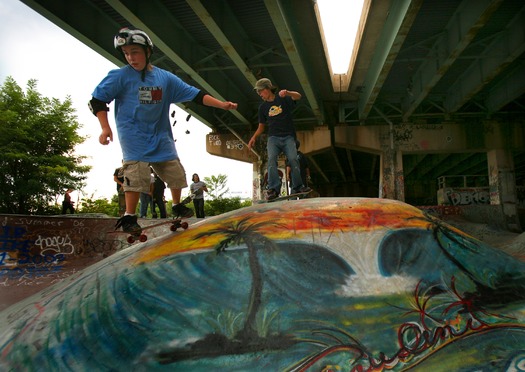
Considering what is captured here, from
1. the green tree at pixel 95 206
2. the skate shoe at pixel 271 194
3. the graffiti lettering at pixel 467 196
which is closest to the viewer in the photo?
the skate shoe at pixel 271 194

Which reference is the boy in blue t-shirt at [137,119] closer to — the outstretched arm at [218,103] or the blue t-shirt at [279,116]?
the outstretched arm at [218,103]

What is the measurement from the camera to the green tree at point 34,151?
19.3 m

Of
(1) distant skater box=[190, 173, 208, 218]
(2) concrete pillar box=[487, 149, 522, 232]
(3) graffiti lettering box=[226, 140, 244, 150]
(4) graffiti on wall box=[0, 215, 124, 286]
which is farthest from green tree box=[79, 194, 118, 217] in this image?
(2) concrete pillar box=[487, 149, 522, 232]

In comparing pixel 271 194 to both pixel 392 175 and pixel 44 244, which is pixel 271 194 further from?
pixel 392 175

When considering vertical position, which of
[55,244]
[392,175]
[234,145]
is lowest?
[55,244]

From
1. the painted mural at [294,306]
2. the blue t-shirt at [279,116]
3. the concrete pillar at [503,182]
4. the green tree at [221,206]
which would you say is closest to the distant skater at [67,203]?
the blue t-shirt at [279,116]

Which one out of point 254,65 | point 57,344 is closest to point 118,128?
point 57,344

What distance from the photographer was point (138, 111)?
3451mm

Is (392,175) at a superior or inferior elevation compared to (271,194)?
superior

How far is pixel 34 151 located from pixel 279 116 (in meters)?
20.2

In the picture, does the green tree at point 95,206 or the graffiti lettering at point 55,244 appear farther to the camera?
the green tree at point 95,206

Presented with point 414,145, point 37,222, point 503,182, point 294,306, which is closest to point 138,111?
point 294,306

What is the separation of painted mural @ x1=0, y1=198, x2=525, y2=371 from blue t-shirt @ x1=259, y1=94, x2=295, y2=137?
3308 mm

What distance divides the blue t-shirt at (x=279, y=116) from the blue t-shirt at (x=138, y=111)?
2.53 metres
